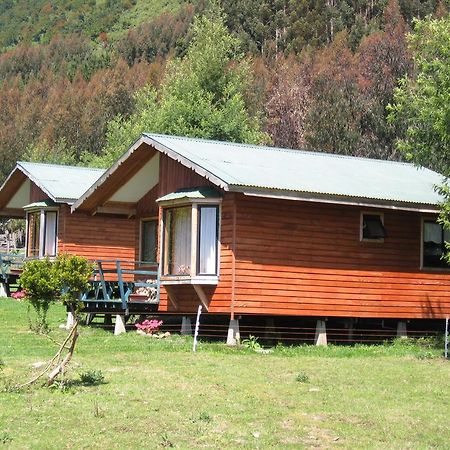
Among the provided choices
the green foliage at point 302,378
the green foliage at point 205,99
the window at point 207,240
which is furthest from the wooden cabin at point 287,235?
the green foliage at point 205,99

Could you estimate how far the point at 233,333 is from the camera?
20641 mm

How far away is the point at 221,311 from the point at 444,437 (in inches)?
355

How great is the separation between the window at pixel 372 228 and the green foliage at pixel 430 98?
190 centimetres

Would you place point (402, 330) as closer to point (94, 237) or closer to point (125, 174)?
point (125, 174)

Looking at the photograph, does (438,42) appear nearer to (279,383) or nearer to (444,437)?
(279,383)

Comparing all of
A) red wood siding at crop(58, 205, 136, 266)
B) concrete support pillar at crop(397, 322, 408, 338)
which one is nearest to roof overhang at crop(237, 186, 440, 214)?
concrete support pillar at crop(397, 322, 408, 338)

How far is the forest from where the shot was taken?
1949 inches

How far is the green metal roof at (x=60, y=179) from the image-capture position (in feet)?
101

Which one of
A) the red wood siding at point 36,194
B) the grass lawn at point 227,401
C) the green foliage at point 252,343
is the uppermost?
the red wood siding at point 36,194

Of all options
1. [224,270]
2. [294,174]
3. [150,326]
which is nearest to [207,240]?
[224,270]

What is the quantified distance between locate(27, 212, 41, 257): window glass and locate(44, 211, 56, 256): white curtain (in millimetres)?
846

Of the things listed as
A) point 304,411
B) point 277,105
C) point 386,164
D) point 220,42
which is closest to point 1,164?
point 277,105

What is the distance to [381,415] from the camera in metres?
13.4

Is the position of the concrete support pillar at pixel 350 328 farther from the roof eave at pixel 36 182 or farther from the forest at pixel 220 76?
the roof eave at pixel 36 182
